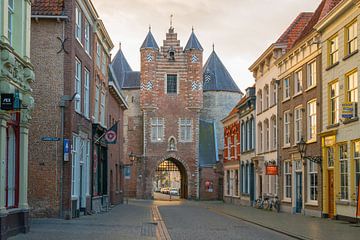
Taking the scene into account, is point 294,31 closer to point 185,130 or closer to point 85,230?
point 85,230

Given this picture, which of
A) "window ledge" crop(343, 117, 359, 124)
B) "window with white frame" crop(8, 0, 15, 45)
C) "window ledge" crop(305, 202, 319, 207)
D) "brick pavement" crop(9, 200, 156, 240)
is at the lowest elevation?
"brick pavement" crop(9, 200, 156, 240)

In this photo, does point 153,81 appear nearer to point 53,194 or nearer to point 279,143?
point 279,143

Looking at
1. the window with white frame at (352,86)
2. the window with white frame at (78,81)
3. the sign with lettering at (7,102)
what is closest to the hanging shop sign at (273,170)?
the window with white frame at (352,86)

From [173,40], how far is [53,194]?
48.2 m

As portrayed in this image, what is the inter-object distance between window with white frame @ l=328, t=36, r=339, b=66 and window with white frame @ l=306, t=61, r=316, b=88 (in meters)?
2.40

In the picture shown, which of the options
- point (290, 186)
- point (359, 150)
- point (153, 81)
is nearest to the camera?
point (359, 150)

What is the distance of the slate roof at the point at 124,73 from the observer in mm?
80188

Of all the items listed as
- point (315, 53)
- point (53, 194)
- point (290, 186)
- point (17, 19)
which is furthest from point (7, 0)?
point (290, 186)

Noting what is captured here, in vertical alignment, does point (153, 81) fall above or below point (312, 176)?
above

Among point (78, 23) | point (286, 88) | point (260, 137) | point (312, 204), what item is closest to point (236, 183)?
point (260, 137)

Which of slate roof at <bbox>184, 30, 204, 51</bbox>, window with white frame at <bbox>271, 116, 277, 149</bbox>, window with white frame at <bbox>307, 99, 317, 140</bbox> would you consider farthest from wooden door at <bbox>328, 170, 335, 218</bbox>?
slate roof at <bbox>184, 30, 204, 51</bbox>

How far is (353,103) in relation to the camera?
2655 cm

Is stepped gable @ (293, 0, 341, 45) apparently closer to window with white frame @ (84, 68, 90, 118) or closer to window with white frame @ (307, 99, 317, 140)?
window with white frame @ (307, 99, 317, 140)

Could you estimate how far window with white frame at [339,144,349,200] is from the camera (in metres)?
27.5
